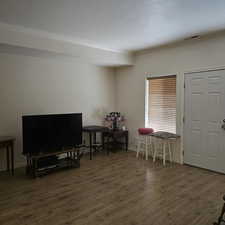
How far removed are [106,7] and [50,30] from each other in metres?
1.37

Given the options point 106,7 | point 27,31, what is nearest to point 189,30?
point 106,7

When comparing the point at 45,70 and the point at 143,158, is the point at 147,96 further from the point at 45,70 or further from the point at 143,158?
the point at 45,70

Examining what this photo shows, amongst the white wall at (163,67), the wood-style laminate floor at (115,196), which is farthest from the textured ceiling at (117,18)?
the wood-style laminate floor at (115,196)

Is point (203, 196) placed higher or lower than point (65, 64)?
lower

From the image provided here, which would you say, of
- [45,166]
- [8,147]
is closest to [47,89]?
[8,147]

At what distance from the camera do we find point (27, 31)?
343cm

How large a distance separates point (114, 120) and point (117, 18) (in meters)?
2.92

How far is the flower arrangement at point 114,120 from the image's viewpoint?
212 inches

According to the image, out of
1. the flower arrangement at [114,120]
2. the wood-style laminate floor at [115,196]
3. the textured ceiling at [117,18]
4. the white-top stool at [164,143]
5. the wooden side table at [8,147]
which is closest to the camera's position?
the wood-style laminate floor at [115,196]

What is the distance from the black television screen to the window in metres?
1.94

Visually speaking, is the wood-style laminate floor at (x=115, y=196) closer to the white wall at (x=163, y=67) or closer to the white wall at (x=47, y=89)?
the white wall at (x=163, y=67)

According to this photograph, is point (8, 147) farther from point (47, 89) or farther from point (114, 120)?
point (114, 120)

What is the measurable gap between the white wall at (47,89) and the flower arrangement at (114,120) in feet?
0.80

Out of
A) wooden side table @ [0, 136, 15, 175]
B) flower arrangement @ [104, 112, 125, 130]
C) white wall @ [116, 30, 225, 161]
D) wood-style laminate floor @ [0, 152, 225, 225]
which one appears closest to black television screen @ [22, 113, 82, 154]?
wooden side table @ [0, 136, 15, 175]
